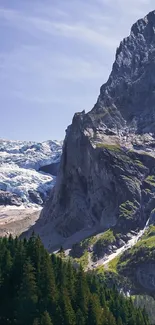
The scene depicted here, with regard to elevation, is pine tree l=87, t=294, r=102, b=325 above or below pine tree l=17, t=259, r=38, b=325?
below

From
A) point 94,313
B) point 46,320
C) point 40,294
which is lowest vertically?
point 94,313

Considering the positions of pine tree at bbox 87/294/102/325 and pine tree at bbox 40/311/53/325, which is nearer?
pine tree at bbox 40/311/53/325

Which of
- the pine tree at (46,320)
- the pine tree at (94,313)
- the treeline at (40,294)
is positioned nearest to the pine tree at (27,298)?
the treeline at (40,294)

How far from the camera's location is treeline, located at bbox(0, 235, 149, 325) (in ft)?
436

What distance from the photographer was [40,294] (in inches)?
5443

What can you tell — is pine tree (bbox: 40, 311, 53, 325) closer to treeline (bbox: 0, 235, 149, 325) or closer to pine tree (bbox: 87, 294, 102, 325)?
treeline (bbox: 0, 235, 149, 325)

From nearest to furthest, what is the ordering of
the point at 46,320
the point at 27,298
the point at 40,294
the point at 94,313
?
the point at 46,320 → the point at 27,298 → the point at 40,294 → the point at 94,313

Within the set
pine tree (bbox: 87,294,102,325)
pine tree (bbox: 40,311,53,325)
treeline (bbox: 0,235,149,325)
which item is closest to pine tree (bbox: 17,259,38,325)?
treeline (bbox: 0,235,149,325)

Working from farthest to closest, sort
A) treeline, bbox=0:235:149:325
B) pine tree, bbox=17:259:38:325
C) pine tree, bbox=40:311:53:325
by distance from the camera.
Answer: treeline, bbox=0:235:149:325 < pine tree, bbox=17:259:38:325 < pine tree, bbox=40:311:53:325

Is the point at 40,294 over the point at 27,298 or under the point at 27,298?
over

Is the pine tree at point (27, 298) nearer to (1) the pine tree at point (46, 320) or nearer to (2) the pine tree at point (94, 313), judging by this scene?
(1) the pine tree at point (46, 320)

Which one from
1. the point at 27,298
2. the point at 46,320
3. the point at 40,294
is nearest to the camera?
the point at 46,320

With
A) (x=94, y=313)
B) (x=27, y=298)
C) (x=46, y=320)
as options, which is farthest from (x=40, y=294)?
(x=46, y=320)

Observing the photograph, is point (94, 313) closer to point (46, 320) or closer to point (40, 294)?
point (40, 294)
